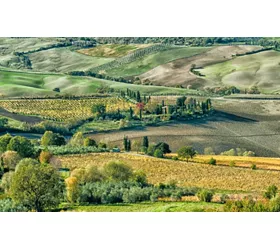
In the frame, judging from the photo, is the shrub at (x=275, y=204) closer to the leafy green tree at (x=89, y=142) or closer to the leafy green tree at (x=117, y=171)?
the leafy green tree at (x=117, y=171)

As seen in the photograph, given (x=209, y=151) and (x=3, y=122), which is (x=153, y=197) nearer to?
(x=209, y=151)

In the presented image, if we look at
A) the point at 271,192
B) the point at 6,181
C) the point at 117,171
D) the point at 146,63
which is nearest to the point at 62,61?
the point at 146,63

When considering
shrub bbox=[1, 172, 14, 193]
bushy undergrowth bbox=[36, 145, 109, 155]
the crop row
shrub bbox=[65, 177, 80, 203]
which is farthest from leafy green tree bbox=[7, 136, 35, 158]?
shrub bbox=[65, 177, 80, 203]

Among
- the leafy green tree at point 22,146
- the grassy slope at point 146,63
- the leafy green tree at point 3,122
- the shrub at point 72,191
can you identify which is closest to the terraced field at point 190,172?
the shrub at point 72,191

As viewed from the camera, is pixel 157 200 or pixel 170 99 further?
pixel 170 99

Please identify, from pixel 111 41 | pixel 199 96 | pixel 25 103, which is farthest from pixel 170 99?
pixel 25 103

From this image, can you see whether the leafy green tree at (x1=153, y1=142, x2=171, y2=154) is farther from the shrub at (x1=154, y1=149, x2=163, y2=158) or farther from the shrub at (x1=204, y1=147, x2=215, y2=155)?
the shrub at (x1=204, y1=147, x2=215, y2=155)

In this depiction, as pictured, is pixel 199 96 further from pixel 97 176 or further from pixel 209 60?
pixel 97 176
